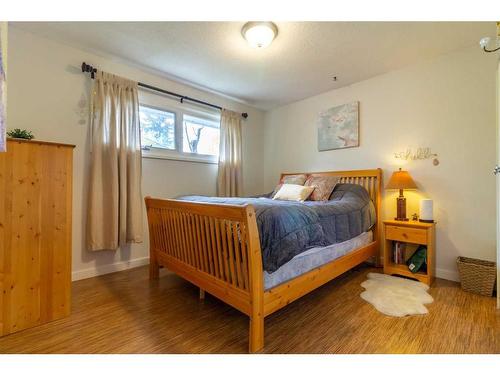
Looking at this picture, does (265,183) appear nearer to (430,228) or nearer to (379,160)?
(379,160)

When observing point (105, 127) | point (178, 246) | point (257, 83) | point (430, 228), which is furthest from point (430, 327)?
point (105, 127)

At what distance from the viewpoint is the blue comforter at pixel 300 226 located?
1414mm

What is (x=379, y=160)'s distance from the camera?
2.90 metres

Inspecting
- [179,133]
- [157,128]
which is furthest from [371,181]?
[157,128]

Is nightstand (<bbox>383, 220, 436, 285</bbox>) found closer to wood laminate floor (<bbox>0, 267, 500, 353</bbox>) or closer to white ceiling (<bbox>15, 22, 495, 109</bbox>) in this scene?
wood laminate floor (<bbox>0, 267, 500, 353</bbox>)

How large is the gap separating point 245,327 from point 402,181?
214cm

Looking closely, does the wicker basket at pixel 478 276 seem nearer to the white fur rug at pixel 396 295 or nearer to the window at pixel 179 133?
the white fur rug at pixel 396 295

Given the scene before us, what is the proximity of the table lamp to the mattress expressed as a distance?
26.0 inches

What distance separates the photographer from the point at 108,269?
2.54 meters

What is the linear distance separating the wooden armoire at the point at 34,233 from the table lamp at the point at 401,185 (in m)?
2.98

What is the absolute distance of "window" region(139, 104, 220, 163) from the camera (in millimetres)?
2898

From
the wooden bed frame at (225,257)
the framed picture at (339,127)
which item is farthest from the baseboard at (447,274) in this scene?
the framed picture at (339,127)

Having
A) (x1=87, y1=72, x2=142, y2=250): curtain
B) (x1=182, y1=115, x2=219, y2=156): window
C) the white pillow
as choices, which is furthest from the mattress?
(x1=182, y1=115, x2=219, y2=156): window

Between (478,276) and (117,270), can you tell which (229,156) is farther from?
(478,276)
